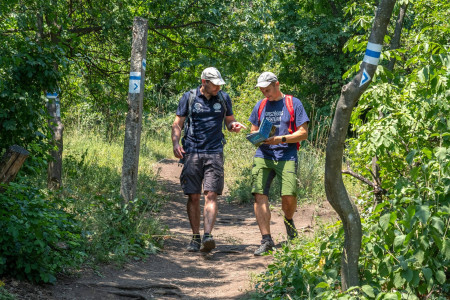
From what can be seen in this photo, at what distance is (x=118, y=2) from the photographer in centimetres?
989

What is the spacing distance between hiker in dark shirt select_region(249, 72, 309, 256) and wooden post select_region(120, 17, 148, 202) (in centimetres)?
163

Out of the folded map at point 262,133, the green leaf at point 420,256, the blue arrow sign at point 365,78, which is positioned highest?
the blue arrow sign at point 365,78

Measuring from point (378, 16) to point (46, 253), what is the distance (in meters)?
3.31

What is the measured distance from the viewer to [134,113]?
7406mm

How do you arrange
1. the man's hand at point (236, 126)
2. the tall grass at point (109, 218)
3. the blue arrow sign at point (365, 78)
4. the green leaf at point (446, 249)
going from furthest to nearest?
1. the man's hand at point (236, 126)
2. the tall grass at point (109, 218)
3. the green leaf at point (446, 249)
4. the blue arrow sign at point (365, 78)

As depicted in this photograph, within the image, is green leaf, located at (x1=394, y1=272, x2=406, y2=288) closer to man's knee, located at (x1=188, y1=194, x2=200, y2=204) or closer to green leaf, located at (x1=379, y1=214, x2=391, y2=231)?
green leaf, located at (x1=379, y1=214, x2=391, y2=231)

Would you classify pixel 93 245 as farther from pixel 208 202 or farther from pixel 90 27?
pixel 90 27

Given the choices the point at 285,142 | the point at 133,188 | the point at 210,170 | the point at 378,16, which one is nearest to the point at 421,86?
the point at 378,16

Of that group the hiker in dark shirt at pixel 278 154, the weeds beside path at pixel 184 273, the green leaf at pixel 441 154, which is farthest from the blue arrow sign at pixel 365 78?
the hiker in dark shirt at pixel 278 154

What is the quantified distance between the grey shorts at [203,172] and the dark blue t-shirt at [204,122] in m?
0.08

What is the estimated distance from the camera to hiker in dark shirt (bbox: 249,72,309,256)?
6617 mm

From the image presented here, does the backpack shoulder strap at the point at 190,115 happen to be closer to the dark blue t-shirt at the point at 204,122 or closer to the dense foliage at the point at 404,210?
the dark blue t-shirt at the point at 204,122

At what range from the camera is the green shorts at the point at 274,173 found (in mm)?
6621

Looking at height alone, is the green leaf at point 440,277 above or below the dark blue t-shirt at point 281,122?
below
